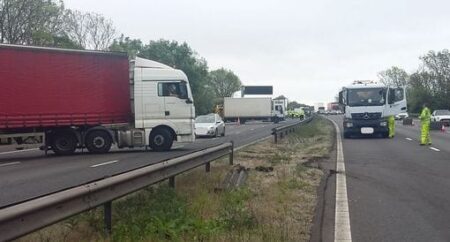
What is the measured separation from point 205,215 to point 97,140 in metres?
13.8

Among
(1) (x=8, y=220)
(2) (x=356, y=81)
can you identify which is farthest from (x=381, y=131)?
(1) (x=8, y=220)

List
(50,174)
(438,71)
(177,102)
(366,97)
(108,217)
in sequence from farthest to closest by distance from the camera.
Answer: (438,71), (366,97), (177,102), (50,174), (108,217)

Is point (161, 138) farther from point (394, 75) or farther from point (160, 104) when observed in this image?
point (394, 75)

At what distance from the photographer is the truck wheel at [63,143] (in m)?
20.5

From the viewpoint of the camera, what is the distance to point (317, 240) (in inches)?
263

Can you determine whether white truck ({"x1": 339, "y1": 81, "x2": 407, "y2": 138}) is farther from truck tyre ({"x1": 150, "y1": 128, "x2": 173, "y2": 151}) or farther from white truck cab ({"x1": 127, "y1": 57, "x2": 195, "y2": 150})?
truck tyre ({"x1": 150, "y1": 128, "x2": 173, "y2": 151})

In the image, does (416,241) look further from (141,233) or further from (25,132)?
(25,132)

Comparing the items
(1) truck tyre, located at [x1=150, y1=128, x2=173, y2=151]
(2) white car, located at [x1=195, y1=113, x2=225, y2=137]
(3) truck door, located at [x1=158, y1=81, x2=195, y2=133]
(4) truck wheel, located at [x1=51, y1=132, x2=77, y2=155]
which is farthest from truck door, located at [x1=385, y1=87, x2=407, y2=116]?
(4) truck wheel, located at [x1=51, y1=132, x2=77, y2=155]

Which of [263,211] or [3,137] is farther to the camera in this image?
[3,137]

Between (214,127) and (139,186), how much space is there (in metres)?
25.9

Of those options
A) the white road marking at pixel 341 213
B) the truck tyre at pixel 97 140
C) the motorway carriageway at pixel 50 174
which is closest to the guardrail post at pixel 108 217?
the motorway carriageway at pixel 50 174

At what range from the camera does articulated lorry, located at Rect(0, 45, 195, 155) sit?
747 inches

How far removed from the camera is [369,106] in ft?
98.5

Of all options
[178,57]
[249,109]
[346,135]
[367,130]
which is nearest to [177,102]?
[367,130]
